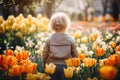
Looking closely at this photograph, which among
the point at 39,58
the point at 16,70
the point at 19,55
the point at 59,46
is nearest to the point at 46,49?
the point at 59,46

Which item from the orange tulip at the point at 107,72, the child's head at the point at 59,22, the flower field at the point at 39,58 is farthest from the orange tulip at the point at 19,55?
the orange tulip at the point at 107,72

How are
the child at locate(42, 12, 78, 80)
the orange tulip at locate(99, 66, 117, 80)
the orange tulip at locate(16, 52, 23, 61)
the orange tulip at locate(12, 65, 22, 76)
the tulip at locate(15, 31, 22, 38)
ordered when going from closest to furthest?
the orange tulip at locate(99, 66, 117, 80) → the orange tulip at locate(12, 65, 22, 76) → the orange tulip at locate(16, 52, 23, 61) → the child at locate(42, 12, 78, 80) → the tulip at locate(15, 31, 22, 38)

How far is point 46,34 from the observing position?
23.7 feet

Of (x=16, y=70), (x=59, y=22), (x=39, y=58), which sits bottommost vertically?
(x=39, y=58)

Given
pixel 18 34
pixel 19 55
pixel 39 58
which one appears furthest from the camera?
pixel 18 34

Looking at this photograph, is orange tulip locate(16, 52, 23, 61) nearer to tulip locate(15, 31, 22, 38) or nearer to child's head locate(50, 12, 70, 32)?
child's head locate(50, 12, 70, 32)

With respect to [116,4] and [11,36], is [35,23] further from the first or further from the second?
[116,4]

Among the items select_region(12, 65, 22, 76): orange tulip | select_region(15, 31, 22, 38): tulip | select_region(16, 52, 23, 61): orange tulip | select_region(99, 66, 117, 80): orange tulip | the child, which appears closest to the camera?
select_region(99, 66, 117, 80): orange tulip

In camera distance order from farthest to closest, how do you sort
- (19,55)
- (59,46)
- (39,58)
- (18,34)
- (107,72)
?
1. (18,34)
2. (39,58)
3. (59,46)
4. (19,55)
5. (107,72)

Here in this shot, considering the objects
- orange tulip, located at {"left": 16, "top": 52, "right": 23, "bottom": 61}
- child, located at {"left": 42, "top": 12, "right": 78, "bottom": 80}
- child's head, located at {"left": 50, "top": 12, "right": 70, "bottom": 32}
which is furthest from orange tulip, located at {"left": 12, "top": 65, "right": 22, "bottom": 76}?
child's head, located at {"left": 50, "top": 12, "right": 70, "bottom": 32}

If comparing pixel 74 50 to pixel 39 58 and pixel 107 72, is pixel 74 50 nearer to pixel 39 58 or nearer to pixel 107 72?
pixel 39 58

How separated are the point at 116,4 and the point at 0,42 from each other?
61.8ft

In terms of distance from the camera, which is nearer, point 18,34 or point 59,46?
point 59,46

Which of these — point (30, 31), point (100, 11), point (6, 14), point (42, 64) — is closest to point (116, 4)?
point (100, 11)
